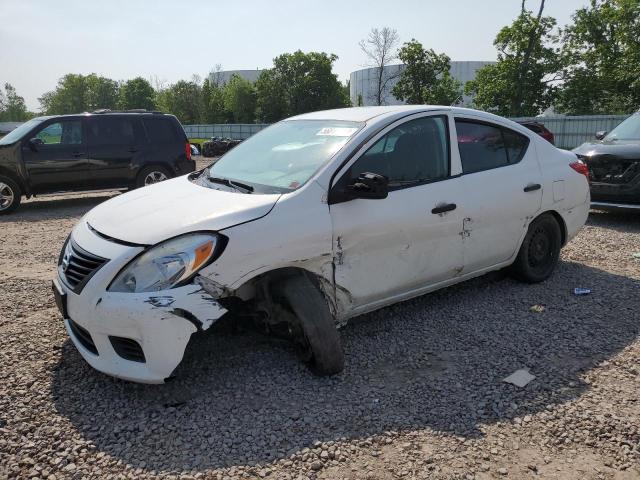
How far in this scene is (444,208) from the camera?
401 centimetres

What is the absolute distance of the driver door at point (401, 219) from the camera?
3.50 meters

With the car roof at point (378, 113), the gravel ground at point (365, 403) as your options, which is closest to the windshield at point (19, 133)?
the gravel ground at point (365, 403)

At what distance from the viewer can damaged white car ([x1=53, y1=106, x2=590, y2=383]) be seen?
116 inches

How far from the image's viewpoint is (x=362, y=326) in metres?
4.18

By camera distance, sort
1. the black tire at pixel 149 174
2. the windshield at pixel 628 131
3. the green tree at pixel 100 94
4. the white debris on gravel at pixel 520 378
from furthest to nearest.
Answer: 1. the green tree at pixel 100 94
2. the black tire at pixel 149 174
3. the windshield at pixel 628 131
4. the white debris on gravel at pixel 520 378

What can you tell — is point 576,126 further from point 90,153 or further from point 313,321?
point 313,321

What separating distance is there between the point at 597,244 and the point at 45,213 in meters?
9.58

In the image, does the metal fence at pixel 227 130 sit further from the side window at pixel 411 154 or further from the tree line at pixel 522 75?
the side window at pixel 411 154

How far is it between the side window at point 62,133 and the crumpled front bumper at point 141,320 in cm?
828

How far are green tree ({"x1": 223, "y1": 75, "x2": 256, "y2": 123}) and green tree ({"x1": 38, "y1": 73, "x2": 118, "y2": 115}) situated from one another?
4796cm

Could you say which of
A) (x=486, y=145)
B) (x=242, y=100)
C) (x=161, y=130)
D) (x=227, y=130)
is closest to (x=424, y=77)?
(x=227, y=130)

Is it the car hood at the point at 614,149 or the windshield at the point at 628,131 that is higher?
the windshield at the point at 628,131

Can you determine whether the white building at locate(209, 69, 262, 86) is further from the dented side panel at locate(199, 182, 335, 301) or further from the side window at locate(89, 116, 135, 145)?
the dented side panel at locate(199, 182, 335, 301)

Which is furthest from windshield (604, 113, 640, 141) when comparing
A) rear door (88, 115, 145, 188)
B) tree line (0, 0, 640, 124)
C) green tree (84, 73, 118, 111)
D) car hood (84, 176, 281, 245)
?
green tree (84, 73, 118, 111)
